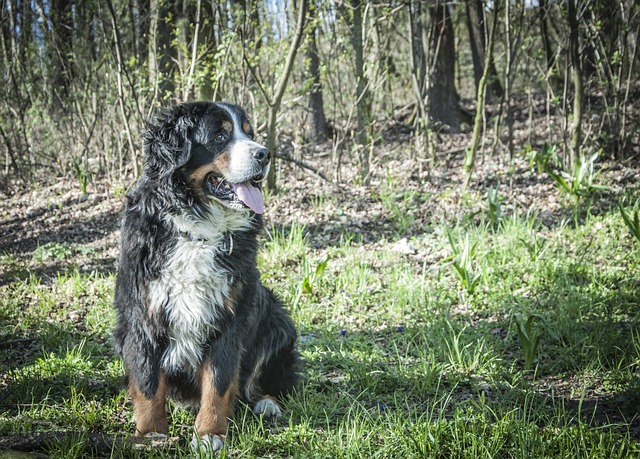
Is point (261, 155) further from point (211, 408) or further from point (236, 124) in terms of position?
point (211, 408)

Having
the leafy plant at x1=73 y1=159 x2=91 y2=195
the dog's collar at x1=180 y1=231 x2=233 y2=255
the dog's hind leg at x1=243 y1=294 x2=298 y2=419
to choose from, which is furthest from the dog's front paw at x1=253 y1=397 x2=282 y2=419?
the leafy plant at x1=73 y1=159 x2=91 y2=195

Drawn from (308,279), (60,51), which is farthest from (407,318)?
(60,51)

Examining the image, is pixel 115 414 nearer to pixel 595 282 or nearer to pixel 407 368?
pixel 407 368

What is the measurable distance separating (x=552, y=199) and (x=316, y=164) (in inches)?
153

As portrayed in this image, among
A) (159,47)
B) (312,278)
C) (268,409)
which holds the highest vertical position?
(159,47)

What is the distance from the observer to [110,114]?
8836 millimetres

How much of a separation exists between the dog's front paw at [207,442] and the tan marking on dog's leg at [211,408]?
0.14ft

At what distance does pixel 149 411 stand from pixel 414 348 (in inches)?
81.7

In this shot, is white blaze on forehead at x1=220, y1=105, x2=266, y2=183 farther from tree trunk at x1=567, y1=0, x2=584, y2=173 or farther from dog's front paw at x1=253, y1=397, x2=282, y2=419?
tree trunk at x1=567, y1=0, x2=584, y2=173

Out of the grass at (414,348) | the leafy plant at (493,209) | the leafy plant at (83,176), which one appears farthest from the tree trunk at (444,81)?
the leafy plant at (83,176)

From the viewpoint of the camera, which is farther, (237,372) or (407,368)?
(407,368)

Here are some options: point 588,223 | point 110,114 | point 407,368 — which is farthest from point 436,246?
point 110,114

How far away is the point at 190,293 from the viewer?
3066 mm

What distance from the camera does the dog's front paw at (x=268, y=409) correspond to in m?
3.46
